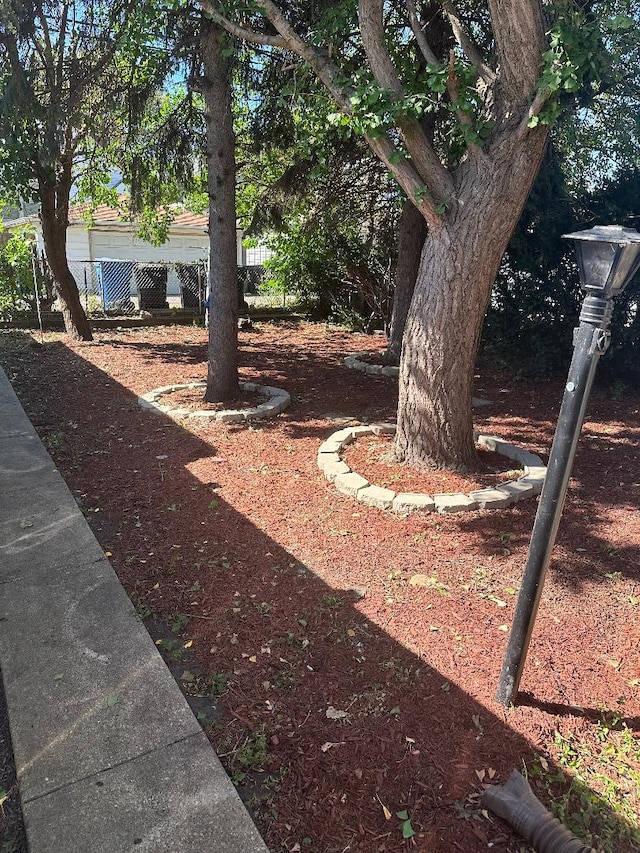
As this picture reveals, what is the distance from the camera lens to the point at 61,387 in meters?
7.86

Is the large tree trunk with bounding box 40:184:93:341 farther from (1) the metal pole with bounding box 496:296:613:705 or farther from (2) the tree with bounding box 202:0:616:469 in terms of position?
(1) the metal pole with bounding box 496:296:613:705

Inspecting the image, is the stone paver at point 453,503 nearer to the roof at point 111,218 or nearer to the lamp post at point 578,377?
the lamp post at point 578,377

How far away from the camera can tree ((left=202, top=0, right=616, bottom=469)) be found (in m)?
3.62

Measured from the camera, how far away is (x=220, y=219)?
20.8ft

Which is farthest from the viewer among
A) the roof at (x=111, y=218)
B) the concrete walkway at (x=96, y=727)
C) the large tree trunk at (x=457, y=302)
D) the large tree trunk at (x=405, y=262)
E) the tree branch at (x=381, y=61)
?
the roof at (x=111, y=218)

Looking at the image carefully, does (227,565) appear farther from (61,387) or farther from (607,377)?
(607,377)

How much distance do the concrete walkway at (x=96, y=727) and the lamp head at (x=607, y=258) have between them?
6.99 ft

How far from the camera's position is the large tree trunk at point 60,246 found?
10.5 meters

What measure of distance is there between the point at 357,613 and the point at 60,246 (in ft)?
33.7

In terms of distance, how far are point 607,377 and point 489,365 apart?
1928mm

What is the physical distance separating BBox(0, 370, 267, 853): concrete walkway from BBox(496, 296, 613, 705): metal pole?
1200 mm

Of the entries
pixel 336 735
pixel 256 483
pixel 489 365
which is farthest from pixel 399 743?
pixel 489 365

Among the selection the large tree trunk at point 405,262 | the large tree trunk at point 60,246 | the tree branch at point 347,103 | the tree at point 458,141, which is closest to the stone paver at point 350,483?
the tree at point 458,141

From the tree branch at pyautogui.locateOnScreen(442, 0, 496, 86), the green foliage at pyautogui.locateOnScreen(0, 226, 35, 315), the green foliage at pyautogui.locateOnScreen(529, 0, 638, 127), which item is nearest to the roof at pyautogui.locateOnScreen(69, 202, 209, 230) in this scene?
the green foliage at pyautogui.locateOnScreen(0, 226, 35, 315)
